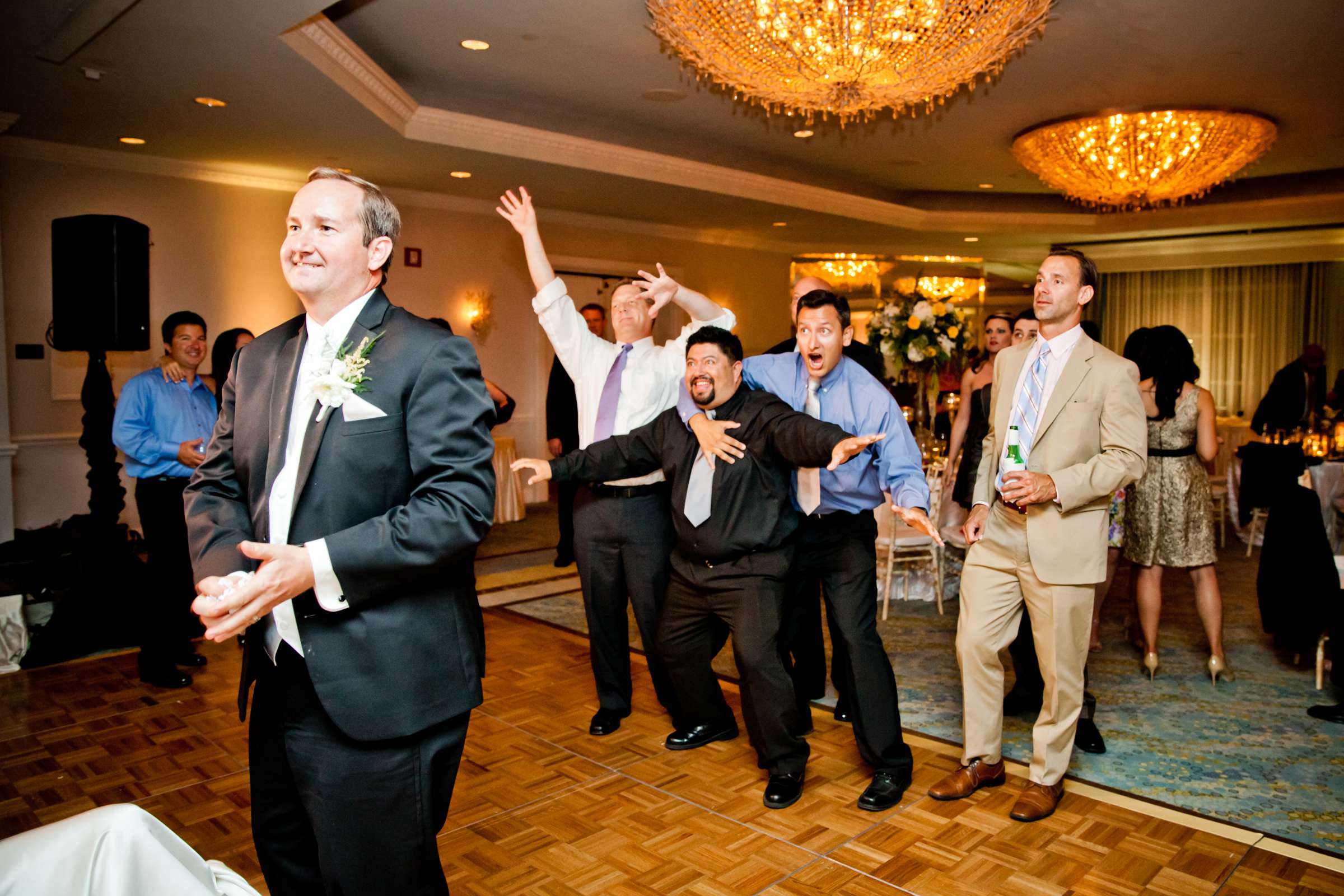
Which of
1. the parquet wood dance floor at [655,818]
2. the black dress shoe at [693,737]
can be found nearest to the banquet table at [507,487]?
the parquet wood dance floor at [655,818]

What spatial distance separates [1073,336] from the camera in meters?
3.12

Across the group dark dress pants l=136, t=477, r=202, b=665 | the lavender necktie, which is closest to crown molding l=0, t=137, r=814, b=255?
dark dress pants l=136, t=477, r=202, b=665

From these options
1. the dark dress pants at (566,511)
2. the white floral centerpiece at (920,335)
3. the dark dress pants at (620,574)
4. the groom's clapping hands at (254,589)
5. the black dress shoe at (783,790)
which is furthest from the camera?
the dark dress pants at (566,511)

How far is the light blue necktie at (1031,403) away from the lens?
3.12 m

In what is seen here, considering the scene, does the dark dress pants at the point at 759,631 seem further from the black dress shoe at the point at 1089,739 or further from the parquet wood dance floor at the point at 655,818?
the black dress shoe at the point at 1089,739

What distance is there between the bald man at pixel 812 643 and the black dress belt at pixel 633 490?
68cm

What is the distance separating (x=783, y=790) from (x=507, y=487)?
637 centimetres

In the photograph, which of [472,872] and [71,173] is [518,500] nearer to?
[71,173]

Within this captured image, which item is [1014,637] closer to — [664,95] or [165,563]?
[165,563]

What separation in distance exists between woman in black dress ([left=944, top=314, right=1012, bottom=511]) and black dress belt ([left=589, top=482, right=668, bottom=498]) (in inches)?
65.4

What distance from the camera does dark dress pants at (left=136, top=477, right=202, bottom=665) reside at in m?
4.42

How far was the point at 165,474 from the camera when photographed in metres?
4.50

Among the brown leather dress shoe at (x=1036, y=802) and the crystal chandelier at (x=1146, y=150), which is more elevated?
the crystal chandelier at (x=1146, y=150)

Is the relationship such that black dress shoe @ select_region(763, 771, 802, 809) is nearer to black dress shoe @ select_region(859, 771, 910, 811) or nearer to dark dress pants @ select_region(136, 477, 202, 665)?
black dress shoe @ select_region(859, 771, 910, 811)
